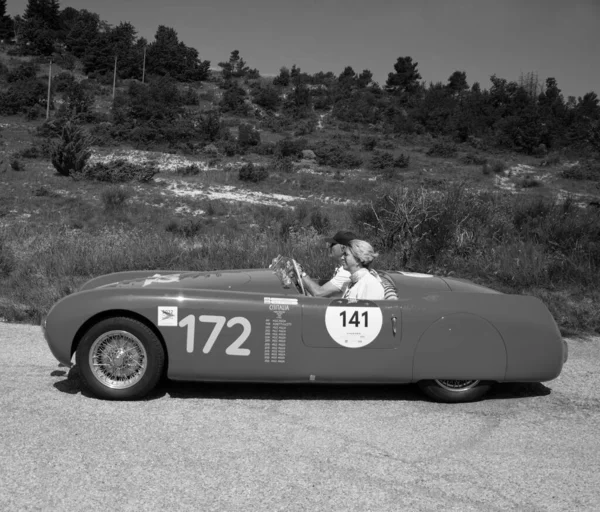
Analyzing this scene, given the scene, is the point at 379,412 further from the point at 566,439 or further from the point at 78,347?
the point at 78,347

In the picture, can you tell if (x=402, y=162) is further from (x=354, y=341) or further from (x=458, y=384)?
(x=354, y=341)

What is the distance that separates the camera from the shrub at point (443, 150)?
1841 inches

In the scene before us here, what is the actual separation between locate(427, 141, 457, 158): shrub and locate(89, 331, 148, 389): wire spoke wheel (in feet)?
144

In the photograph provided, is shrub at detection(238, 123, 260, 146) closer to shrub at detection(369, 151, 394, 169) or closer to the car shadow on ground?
shrub at detection(369, 151, 394, 169)

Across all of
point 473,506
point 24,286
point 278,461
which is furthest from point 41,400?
point 24,286

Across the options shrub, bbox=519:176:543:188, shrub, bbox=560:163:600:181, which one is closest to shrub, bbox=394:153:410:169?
shrub, bbox=519:176:543:188

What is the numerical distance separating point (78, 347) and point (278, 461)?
1.79 meters

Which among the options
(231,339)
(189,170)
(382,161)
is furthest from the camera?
(382,161)

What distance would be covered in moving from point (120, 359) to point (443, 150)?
146 feet

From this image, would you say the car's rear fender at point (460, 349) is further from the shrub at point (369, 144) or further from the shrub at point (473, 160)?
the shrub at point (369, 144)

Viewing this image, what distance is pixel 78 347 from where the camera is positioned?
4.73m

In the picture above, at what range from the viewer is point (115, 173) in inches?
1222

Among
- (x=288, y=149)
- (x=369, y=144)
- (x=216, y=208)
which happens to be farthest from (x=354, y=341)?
(x=369, y=144)

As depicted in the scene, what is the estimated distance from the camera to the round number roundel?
15.8 ft
